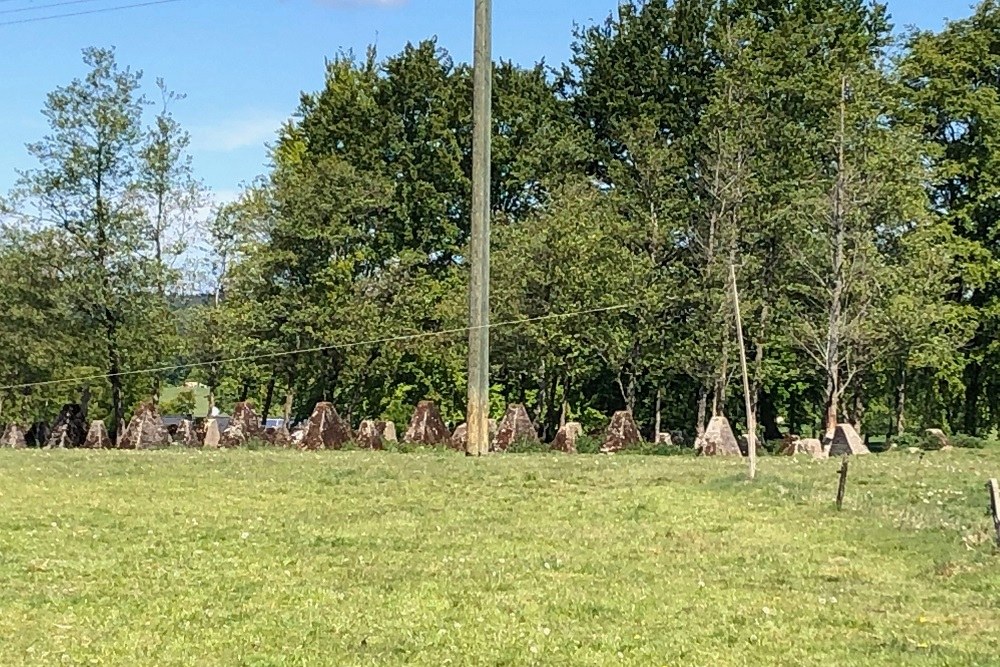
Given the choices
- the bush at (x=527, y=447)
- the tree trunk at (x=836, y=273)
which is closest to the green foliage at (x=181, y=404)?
the bush at (x=527, y=447)

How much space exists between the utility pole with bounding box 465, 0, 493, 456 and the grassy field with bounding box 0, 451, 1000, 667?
20.2 feet

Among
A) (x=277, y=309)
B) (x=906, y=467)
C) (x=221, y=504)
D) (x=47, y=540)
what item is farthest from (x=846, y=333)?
(x=47, y=540)

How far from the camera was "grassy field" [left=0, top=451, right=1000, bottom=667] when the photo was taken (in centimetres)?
716

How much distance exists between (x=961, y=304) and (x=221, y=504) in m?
35.7

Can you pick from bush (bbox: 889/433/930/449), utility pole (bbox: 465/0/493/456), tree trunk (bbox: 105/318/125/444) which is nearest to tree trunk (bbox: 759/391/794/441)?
bush (bbox: 889/433/930/449)

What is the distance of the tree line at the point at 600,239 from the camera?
3712 centimetres

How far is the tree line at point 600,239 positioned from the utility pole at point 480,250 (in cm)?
1221

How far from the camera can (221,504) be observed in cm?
1438

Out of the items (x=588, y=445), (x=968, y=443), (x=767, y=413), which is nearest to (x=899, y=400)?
(x=767, y=413)

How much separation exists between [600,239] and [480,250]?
13.9 metres

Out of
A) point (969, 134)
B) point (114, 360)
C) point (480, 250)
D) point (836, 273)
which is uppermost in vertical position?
point (969, 134)

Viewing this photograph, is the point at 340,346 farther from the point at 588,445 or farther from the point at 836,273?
the point at 836,273

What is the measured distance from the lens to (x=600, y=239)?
37781 mm

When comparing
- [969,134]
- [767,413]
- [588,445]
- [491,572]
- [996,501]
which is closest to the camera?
[491,572]
